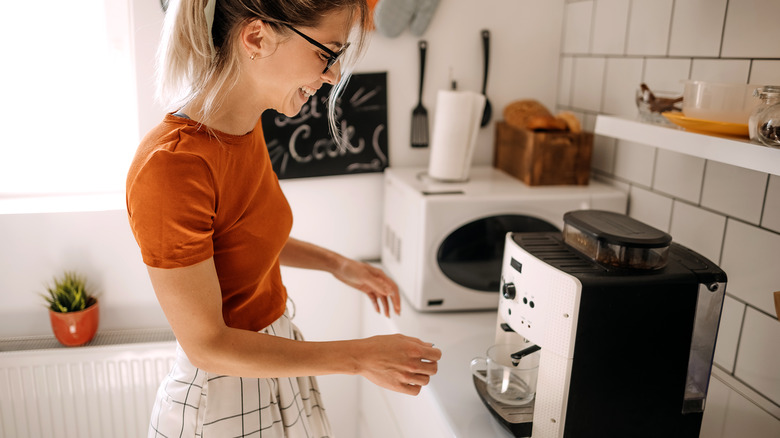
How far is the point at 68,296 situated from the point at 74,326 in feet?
0.27

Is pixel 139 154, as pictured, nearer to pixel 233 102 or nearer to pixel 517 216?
pixel 233 102

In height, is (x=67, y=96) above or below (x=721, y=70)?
below

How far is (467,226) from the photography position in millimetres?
1547

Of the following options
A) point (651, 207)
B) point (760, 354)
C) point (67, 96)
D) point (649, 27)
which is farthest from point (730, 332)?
point (67, 96)

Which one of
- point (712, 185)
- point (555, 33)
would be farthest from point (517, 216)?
point (555, 33)

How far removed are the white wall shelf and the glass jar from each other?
0.7 inches

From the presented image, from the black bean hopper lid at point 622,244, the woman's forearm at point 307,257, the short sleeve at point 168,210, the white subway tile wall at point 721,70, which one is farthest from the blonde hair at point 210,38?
the white subway tile wall at point 721,70

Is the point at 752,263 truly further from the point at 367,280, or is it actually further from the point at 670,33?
the point at 367,280

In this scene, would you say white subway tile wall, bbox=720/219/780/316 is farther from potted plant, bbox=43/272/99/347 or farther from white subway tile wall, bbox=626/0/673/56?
potted plant, bbox=43/272/99/347

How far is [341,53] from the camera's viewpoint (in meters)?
0.95

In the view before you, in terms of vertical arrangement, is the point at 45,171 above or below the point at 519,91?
below

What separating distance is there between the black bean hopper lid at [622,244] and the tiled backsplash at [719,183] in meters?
0.32

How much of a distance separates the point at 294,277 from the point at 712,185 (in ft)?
3.82

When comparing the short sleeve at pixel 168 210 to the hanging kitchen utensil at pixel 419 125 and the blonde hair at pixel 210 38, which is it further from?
the hanging kitchen utensil at pixel 419 125
